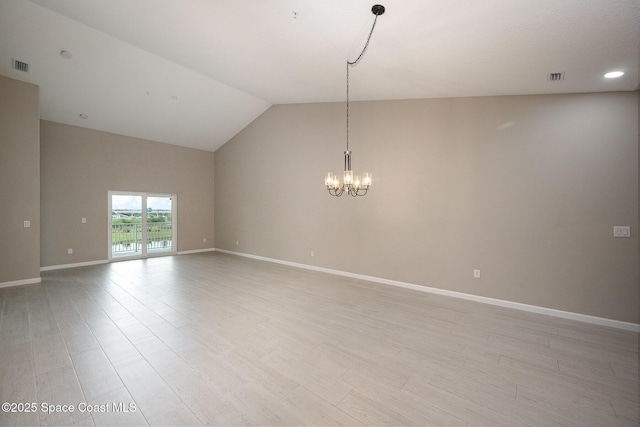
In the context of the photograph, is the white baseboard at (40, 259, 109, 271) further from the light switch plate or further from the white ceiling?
the light switch plate

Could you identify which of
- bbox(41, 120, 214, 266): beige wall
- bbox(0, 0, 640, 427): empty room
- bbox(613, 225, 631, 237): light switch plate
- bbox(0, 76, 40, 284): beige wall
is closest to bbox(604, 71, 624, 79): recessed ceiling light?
bbox(0, 0, 640, 427): empty room

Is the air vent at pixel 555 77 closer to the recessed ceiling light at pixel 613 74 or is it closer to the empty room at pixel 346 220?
the empty room at pixel 346 220

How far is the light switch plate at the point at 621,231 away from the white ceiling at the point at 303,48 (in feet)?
5.52

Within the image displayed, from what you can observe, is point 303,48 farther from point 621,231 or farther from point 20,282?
point 20,282

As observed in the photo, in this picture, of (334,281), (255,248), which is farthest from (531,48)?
(255,248)

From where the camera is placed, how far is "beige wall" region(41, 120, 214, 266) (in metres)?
5.71

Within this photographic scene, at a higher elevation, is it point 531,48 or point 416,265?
point 531,48

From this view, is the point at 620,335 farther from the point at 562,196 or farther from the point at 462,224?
the point at 462,224

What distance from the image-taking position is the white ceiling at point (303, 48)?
7.66 ft

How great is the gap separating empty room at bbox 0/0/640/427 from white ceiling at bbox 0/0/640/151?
0.03 meters

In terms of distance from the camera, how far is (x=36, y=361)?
2.33 m

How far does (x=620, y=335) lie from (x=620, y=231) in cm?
124

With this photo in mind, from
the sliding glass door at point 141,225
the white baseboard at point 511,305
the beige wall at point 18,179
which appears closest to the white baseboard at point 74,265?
the sliding glass door at point 141,225

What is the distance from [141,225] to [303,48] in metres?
6.59
